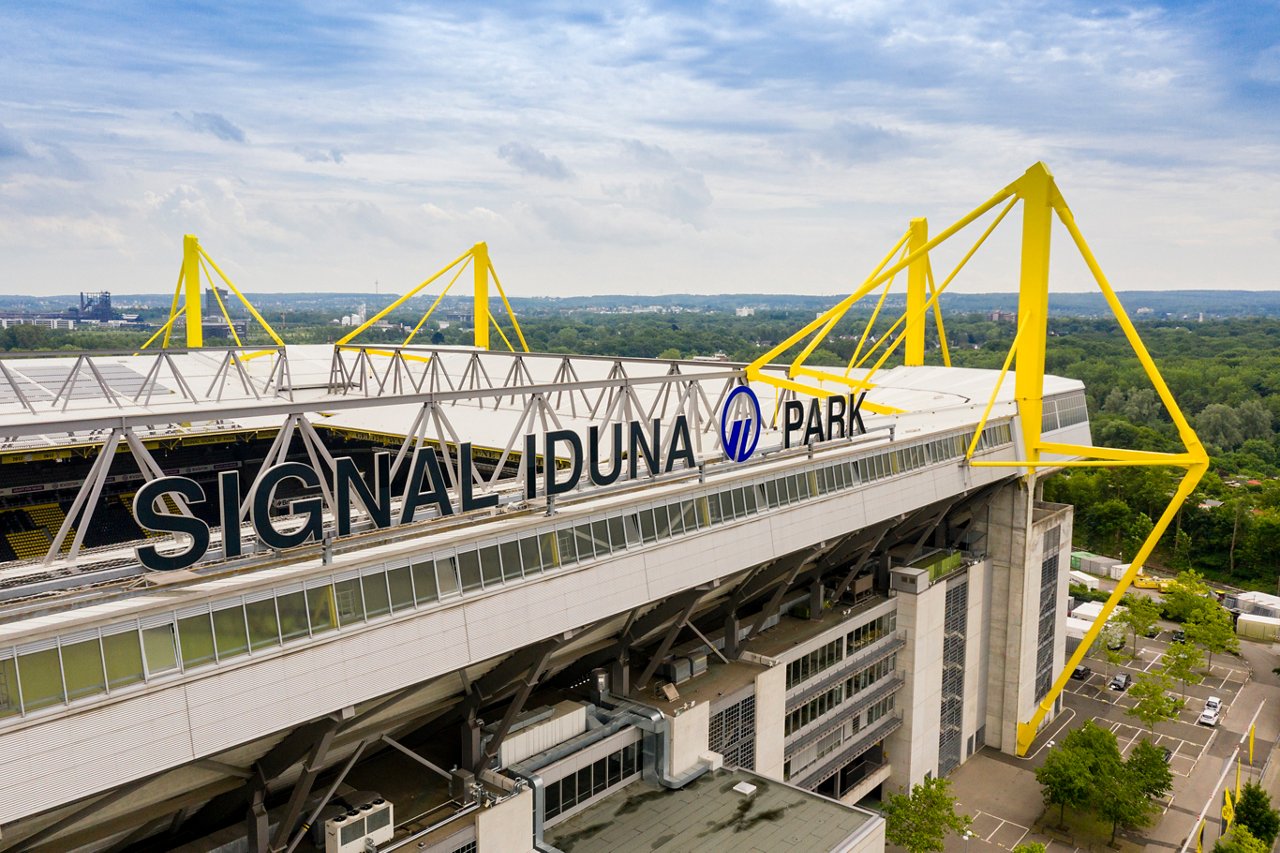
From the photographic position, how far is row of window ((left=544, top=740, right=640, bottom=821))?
43.8 m

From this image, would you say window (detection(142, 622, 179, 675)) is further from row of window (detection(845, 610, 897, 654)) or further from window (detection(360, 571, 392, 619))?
row of window (detection(845, 610, 897, 654))

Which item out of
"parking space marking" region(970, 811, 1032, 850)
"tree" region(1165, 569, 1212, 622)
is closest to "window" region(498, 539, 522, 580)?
"parking space marking" region(970, 811, 1032, 850)

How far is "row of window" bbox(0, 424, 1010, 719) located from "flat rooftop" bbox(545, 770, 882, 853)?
13.1 m

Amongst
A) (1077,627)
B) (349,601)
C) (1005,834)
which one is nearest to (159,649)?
(349,601)

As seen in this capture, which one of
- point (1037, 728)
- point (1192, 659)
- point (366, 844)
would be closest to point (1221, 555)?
point (1192, 659)

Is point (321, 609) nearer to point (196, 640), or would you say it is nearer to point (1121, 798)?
point (196, 640)

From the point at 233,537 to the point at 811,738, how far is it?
41036mm

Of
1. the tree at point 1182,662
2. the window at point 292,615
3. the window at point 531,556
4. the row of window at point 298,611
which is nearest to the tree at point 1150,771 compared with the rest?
the tree at point 1182,662

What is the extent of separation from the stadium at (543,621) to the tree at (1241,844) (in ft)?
55.7

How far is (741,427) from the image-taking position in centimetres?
5100

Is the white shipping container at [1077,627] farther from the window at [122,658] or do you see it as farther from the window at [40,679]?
the window at [40,679]

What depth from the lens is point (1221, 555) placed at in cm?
14388

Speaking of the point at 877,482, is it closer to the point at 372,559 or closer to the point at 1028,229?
the point at 1028,229

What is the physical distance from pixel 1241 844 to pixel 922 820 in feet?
63.9
